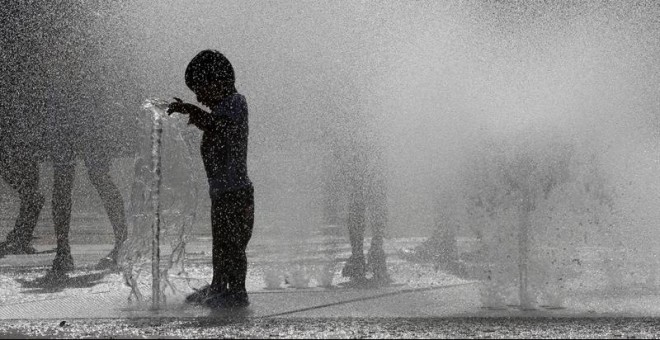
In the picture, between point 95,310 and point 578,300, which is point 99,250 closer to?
point 95,310

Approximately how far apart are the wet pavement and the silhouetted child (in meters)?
0.19

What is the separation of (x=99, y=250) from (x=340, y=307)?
6.00 m

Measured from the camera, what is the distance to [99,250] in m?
11.3

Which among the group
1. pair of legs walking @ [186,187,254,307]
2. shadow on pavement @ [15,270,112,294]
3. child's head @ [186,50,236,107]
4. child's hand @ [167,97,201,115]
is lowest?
shadow on pavement @ [15,270,112,294]

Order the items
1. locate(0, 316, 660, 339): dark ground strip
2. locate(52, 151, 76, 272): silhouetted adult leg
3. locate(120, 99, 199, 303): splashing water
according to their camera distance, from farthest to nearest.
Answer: locate(52, 151, 76, 272): silhouetted adult leg < locate(120, 99, 199, 303): splashing water < locate(0, 316, 660, 339): dark ground strip

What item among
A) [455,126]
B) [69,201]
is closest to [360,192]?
[455,126]

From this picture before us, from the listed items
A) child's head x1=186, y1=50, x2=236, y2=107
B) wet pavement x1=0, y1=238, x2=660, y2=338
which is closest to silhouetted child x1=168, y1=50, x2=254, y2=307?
child's head x1=186, y1=50, x2=236, y2=107

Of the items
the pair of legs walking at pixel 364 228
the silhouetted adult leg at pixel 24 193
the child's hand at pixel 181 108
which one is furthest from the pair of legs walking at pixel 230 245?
the silhouetted adult leg at pixel 24 193

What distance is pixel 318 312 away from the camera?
5629 mm

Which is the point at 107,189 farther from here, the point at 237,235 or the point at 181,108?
the point at 181,108

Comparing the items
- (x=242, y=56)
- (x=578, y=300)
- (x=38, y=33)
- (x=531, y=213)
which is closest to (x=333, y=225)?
(x=242, y=56)

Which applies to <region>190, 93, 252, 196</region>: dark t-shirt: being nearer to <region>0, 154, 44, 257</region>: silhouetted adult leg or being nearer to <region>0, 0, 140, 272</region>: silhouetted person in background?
<region>0, 0, 140, 272</region>: silhouetted person in background

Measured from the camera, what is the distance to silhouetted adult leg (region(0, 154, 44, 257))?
1055 cm

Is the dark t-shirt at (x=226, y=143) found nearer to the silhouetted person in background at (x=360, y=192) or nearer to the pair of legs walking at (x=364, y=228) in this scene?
the silhouetted person in background at (x=360, y=192)
